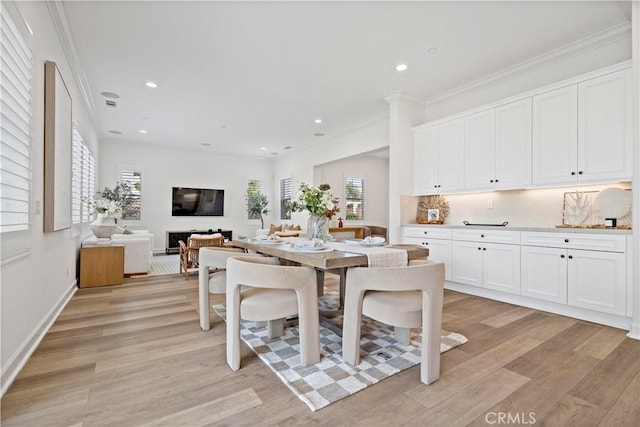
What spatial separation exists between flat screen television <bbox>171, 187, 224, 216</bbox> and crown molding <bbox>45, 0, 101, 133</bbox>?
12.3 feet

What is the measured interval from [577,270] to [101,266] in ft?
19.6

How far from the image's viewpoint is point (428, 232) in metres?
4.45

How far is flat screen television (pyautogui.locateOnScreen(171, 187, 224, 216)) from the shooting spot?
338 inches

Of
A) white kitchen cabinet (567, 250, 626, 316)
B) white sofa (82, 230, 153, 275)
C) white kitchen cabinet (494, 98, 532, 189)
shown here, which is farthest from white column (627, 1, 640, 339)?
white sofa (82, 230, 153, 275)

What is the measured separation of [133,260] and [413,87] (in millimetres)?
5230

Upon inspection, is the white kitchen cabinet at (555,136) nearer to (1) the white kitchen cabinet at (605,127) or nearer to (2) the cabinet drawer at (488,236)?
(1) the white kitchen cabinet at (605,127)

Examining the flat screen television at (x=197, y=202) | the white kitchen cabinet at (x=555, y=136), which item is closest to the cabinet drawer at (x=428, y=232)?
the white kitchen cabinet at (x=555, y=136)

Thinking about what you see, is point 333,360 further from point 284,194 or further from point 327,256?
point 284,194

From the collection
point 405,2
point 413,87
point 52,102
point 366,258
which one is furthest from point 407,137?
point 52,102

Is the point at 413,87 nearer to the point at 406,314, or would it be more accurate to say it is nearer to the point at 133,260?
the point at 406,314

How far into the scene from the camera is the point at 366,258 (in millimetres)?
2170

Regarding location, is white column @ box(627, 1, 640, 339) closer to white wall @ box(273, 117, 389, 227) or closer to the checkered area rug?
the checkered area rug

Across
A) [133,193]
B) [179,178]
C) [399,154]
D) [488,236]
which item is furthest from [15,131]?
[179,178]

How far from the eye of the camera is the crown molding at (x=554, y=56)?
3.11 m
